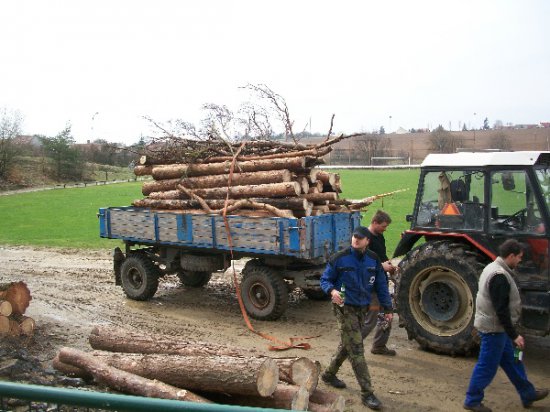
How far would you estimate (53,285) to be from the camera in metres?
A: 12.4

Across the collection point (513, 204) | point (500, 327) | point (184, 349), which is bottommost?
point (184, 349)

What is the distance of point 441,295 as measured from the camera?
7.52 meters

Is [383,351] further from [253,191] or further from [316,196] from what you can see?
[253,191]

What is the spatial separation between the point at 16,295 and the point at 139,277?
3.04 metres

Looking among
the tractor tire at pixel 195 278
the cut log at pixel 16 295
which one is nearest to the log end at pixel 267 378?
the cut log at pixel 16 295

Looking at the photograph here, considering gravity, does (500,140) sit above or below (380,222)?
above

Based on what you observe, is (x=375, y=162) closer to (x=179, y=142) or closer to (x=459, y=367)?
(x=179, y=142)

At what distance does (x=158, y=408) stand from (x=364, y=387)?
3.98 metres

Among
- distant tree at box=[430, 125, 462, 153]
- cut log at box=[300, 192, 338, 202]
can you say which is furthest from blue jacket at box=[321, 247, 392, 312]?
distant tree at box=[430, 125, 462, 153]

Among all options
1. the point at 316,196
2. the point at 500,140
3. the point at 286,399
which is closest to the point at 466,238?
the point at 316,196

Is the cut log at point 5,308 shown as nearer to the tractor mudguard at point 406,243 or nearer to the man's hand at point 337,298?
the man's hand at point 337,298

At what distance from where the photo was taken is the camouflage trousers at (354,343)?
611 cm

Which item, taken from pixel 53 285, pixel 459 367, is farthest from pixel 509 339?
pixel 53 285

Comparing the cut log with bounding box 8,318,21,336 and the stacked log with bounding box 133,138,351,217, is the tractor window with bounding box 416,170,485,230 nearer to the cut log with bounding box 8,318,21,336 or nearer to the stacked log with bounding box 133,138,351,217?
the stacked log with bounding box 133,138,351,217
